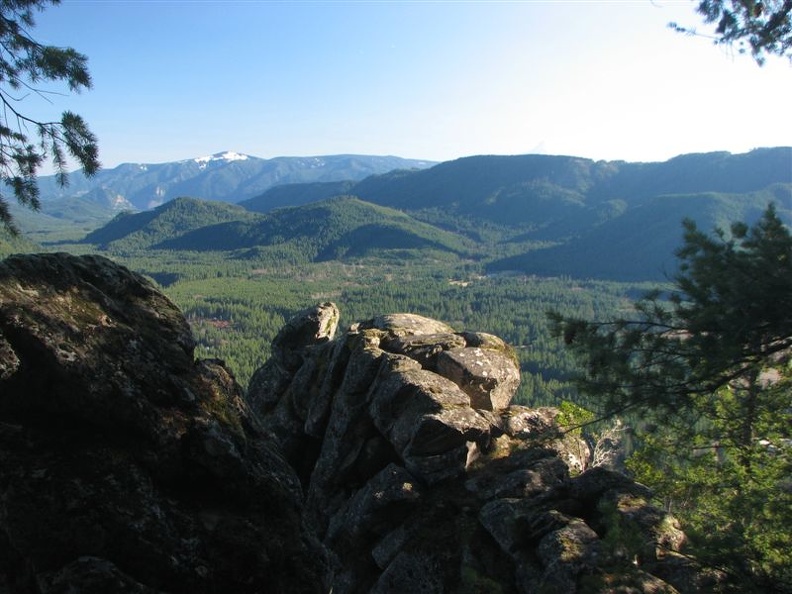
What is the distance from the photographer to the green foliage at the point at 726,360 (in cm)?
978

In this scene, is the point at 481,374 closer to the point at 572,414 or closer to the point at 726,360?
the point at 572,414

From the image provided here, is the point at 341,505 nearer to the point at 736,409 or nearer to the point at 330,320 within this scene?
the point at 736,409

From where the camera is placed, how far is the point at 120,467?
8469 millimetres

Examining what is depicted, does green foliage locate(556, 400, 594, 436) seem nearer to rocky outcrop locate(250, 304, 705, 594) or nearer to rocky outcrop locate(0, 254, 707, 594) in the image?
rocky outcrop locate(250, 304, 705, 594)

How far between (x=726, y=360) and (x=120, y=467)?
11.6 metres

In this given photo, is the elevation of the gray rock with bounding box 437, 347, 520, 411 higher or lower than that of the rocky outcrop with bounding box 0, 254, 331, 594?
lower

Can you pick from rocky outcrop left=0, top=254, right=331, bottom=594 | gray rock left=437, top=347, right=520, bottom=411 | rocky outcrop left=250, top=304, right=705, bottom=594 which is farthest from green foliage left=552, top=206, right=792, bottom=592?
rocky outcrop left=0, top=254, right=331, bottom=594

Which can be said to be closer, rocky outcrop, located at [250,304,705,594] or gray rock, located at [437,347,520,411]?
rocky outcrop, located at [250,304,705,594]

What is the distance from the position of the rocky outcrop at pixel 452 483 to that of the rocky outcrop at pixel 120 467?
92.2 inches

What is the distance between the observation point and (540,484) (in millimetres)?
14922

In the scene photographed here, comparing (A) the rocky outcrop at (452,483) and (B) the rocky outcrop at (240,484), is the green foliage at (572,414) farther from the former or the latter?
(B) the rocky outcrop at (240,484)

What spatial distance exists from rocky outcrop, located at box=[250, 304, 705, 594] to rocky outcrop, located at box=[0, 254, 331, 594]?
234cm

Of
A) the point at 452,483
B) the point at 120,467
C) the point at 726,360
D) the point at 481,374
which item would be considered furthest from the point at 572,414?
the point at 120,467

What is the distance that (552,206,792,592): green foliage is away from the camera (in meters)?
9.78
